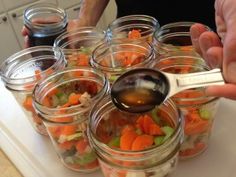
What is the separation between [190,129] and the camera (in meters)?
0.51

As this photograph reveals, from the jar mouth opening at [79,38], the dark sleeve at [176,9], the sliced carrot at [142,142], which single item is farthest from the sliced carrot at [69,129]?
the dark sleeve at [176,9]

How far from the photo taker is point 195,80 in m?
0.44

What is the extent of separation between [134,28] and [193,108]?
0.27 metres

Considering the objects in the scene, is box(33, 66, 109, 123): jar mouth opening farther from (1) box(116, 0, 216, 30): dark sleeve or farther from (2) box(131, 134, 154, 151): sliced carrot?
(1) box(116, 0, 216, 30): dark sleeve

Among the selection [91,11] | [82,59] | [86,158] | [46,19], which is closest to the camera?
[86,158]

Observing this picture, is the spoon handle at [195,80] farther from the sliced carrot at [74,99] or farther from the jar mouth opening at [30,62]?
the jar mouth opening at [30,62]

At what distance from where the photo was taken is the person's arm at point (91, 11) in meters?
0.90

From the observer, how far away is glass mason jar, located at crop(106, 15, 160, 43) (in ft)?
2.15

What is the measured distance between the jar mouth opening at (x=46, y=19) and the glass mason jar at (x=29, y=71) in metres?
0.06

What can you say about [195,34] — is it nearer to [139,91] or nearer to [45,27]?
[139,91]

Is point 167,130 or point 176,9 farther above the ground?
point 167,130

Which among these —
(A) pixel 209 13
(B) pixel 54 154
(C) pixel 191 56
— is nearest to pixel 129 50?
(C) pixel 191 56

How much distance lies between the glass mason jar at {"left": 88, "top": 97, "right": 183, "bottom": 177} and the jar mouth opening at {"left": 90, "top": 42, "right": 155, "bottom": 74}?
0.09 meters

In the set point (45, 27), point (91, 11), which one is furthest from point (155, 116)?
point (91, 11)
